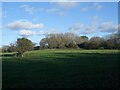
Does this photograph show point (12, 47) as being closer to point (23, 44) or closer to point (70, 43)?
point (23, 44)

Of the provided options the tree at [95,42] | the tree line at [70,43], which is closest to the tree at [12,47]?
the tree line at [70,43]

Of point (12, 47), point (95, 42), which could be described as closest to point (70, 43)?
point (95, 42)

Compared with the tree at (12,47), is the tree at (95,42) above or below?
above

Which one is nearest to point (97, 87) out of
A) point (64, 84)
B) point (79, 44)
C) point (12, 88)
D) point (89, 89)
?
point (89, 89)

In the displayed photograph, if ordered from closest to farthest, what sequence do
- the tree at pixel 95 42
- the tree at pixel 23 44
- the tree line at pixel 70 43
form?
1. the tree at pixel 23 44
2. the tree line at pixel 70 43
3. the tree at pixel 95 42

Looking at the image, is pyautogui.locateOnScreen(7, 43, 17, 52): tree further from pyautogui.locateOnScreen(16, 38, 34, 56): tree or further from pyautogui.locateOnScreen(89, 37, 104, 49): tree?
pyautogui.locateOnScreen(89, 37, 104, 49): tree

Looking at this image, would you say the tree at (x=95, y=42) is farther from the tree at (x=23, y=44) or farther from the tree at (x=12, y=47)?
the tree at (x=12, y=47)

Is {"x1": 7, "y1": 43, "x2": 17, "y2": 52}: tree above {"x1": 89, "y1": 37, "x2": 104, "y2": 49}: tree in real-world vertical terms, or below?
below

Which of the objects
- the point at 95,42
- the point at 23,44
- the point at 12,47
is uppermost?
the point at 95,42

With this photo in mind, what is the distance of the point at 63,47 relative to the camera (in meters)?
72.6

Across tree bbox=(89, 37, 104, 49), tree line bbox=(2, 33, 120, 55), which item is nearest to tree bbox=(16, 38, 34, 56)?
tree line bbox=(2, 33, 120, 55)

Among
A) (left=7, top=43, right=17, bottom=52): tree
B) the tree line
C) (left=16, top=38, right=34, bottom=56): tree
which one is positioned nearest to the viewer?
(left=16, top=38, right=34, bottom=56): tree

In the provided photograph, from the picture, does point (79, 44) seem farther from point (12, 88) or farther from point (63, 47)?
point (12, 88)

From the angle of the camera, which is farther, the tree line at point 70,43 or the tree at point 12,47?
the tree line at point 70,43
